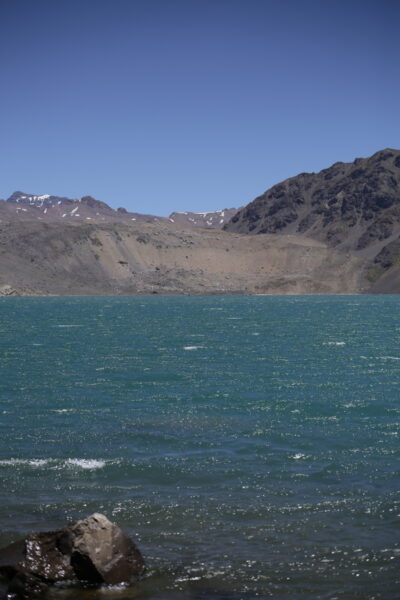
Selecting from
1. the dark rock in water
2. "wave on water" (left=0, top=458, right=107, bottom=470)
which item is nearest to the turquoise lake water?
"wave on water" (left=0, top=458, right=107, bottom=470)

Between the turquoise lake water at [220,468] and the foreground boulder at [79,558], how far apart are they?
1.69ft

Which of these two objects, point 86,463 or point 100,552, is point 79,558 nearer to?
point 100,552

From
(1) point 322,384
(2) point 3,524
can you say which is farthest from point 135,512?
(1) point 322,384

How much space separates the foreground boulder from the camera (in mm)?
15414

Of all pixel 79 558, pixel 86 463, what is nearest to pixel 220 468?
pixel 86 463

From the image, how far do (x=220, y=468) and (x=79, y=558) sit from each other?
9560mm

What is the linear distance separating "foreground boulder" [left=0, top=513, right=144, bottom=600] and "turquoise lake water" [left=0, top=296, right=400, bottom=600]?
0.52 meters

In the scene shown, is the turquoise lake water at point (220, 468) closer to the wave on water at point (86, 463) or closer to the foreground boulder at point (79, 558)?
the wave on water at point (86, 463)

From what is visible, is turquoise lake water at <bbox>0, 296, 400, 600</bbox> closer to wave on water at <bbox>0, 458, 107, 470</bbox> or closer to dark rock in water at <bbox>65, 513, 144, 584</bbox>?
wave on water at <bbox>0, 458, 107, 470</bbox>

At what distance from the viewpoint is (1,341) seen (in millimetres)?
72562

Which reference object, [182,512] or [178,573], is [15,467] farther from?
[178,573]

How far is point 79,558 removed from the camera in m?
15.6

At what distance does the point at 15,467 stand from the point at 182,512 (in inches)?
294

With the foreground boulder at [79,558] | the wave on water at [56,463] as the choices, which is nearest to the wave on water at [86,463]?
the wave on water at [56,463]
